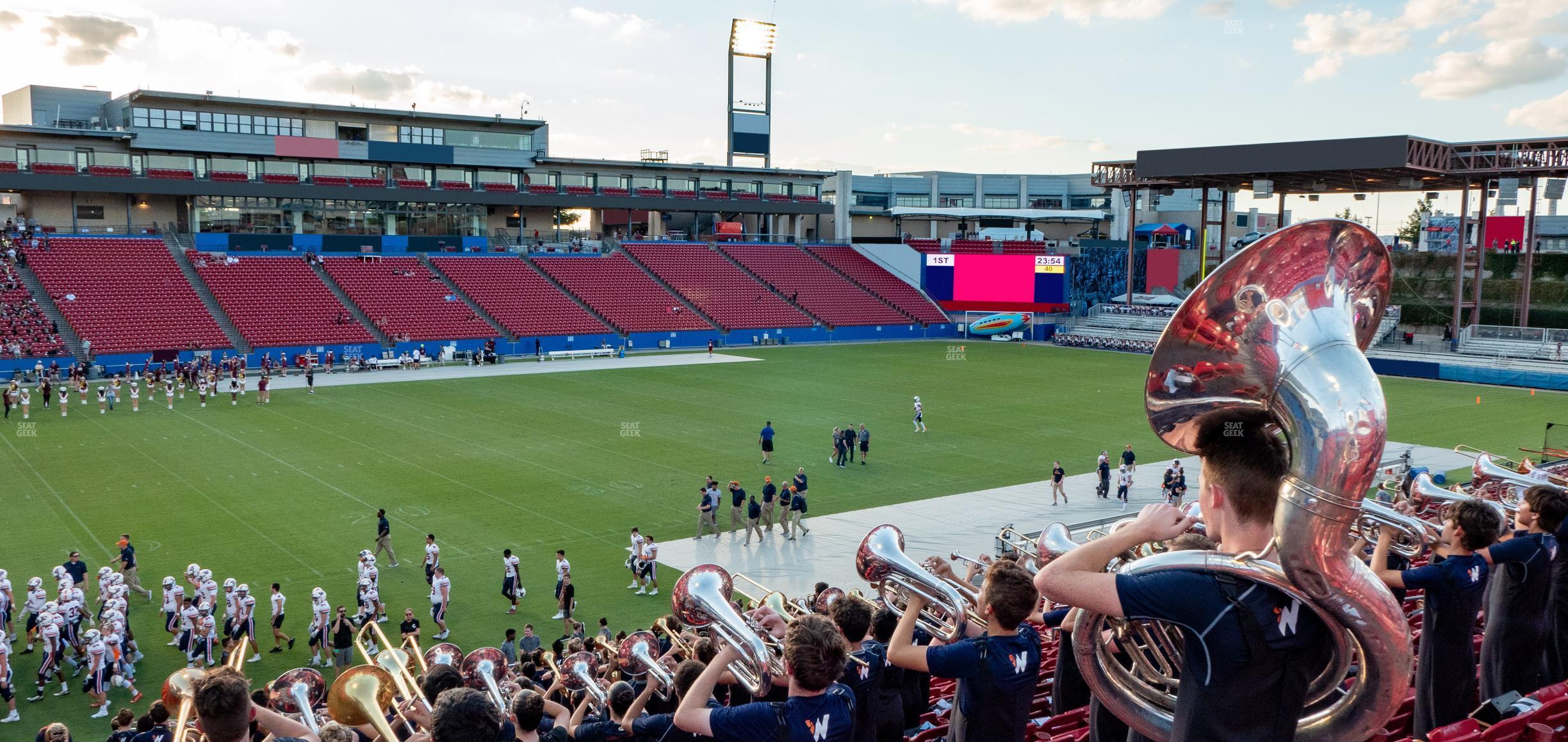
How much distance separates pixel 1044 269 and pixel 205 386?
1860 inches

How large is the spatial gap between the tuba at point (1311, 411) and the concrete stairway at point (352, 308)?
163 feet

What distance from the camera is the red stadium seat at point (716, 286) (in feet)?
207

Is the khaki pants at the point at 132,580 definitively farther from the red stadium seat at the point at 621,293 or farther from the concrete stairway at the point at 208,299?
the red stadium seat at the point at 621,293

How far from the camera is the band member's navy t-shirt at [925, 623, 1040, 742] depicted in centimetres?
455

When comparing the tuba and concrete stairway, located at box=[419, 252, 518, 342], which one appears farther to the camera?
concrete stairway, located at box=[419, 252, 518, 342]

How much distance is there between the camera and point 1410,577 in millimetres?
5758

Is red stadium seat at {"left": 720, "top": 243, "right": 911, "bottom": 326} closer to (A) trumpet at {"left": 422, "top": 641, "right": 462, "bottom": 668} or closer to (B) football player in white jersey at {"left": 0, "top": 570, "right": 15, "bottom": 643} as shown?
(B) football player in white jersey at {"left": 0, "top": 570, "right": 15, "bottom": 643}

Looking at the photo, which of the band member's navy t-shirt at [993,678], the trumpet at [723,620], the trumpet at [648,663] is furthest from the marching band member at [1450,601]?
the trumpet at [648,663]

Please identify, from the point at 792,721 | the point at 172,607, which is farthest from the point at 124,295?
the point at 792,721

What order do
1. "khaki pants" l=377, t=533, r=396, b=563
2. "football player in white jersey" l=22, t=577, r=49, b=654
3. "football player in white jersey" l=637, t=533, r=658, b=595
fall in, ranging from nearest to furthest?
"football player in white jersey" l=22, t=577, r=49, b=654 < "football player in white jersey" l=637, t=533, r=658, b=595 < "khaki pants" l=377, t=533, r=396, b=563

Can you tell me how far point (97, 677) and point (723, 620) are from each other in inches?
456

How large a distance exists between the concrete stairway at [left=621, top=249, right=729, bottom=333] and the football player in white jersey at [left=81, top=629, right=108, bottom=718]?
47745mm

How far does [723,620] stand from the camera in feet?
15.7

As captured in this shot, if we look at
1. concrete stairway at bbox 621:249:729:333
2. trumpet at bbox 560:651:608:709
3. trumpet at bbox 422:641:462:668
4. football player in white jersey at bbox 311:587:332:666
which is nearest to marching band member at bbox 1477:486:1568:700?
trumpet at bbox 560:651:608:709
